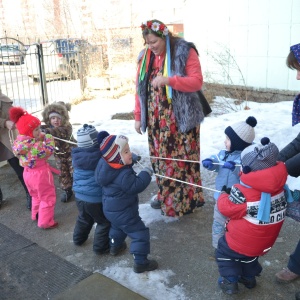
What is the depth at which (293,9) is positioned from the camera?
795 centimetres

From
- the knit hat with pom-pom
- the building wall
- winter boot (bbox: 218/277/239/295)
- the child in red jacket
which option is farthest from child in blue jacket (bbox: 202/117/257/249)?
the building wall

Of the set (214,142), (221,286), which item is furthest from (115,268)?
(214,142)

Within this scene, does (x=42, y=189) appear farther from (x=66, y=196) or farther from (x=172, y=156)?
(x=172, y=156)

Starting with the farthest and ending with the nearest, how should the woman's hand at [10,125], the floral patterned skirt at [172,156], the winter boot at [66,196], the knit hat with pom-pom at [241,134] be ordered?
the winter boot at [66,196] < the woman's hand at [10,125] < the floral patterned skirt at [172,156] < the knit hat with pom-pom at [241,134]

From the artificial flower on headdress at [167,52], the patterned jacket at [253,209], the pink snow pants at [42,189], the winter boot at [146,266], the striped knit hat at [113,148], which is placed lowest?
the winter boot at [146,266]

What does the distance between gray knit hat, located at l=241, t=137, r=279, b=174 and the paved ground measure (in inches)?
40.3

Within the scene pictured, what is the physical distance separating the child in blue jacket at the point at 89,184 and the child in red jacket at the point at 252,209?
1.10 meters

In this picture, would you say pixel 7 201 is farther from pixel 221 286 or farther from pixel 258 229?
pixel 258 229

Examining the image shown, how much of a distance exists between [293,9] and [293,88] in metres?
1.62

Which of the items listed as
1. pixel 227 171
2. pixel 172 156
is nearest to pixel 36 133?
pixel 172 156

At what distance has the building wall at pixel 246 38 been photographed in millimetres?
8234

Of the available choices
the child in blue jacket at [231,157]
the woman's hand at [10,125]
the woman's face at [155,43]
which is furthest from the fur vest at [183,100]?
the woman's hand at [10,125]

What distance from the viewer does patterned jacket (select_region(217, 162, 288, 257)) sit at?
2.34 metres

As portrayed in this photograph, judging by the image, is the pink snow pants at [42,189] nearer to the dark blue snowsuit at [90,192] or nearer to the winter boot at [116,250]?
the dark blue snowsuit at [90,192]
